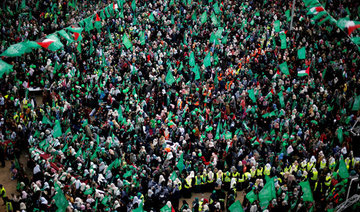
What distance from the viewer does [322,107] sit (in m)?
21.7

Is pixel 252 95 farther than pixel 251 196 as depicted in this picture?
Yes

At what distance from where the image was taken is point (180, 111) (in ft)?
71.3

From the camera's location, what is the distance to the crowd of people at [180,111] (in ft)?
55.6

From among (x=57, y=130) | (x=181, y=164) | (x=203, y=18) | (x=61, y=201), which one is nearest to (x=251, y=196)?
(x=181, y=164)

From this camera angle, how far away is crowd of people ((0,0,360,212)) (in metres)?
17.0

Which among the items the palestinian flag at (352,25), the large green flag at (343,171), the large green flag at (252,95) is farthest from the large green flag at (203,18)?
the large green flag at (343,171)

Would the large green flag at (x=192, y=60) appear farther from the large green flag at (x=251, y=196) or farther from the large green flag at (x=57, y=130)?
the large green flag at (x=251, y=196)

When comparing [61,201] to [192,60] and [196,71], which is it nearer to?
[196,71]

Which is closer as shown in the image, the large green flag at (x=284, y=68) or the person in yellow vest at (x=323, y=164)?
the person in yellow vest at (x=323, y=164)

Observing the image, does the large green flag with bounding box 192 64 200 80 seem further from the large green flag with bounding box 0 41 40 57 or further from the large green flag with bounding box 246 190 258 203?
the large green flag with bounding box 246 190 258 203

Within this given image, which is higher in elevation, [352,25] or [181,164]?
[352,25]

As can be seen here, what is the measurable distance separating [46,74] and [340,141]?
15530 millimetres

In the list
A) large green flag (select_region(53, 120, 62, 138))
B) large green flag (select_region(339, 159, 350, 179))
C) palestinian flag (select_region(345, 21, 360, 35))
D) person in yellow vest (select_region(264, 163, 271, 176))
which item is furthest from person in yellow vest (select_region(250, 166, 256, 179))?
palestinian flag (select_region(345, 21, 360, 35))

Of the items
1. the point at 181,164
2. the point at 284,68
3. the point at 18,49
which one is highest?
the point at 18,49
